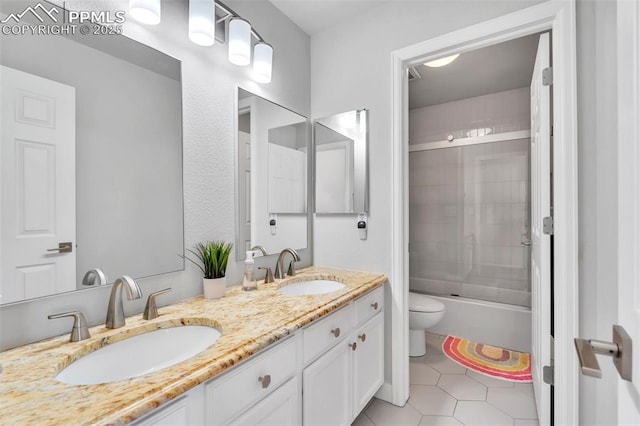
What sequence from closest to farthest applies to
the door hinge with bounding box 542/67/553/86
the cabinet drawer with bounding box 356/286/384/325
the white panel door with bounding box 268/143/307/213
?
the door hinge with bounding box 542/67/553/86, the cabinet drawer with bounding box 356/286/384/325, the white panel door with bounding box 268/143/307/213

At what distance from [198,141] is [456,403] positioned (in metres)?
2.14

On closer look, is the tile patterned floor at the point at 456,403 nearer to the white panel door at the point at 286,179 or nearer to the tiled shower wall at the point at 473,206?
the tiled shower wall at the point at 473,206

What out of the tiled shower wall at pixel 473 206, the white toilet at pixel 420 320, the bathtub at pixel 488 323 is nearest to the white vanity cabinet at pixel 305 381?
the white toilet at pixel 420 320

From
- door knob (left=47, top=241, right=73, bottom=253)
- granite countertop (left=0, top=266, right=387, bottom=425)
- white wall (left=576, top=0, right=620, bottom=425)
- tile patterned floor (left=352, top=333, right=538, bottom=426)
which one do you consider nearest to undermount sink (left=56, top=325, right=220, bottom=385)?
granite countertop (left=0, top=266, right=387, bottom=425)

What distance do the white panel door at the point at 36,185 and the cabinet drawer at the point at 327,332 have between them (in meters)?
0.86

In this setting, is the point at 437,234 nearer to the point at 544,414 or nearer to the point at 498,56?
the point at 498,56

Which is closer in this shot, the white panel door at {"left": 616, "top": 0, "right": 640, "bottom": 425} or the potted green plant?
the white panel door at {"left": 616, "top": 0, "right": 640, "bottom": 425}

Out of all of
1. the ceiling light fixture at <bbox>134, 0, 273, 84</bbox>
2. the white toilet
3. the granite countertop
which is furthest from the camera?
the white toilet

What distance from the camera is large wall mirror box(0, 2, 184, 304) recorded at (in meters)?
0.91

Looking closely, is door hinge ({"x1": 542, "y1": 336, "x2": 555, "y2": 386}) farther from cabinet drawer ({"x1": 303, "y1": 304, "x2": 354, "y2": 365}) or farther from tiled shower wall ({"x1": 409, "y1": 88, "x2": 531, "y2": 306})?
tiled shower wall ({"x1": 409, "y1": 88, "x2": 531, "y2": 306})

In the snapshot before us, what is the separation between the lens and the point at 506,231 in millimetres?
2977

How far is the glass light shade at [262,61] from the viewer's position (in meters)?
1.67

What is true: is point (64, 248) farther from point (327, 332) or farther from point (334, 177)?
point (334, 177)

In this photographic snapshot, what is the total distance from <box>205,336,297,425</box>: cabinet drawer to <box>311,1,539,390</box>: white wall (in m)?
0.97
